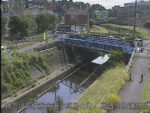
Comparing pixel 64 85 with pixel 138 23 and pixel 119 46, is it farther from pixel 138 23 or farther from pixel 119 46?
pixel 138 23

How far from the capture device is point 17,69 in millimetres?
25859

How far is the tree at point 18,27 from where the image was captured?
38287 millimetres

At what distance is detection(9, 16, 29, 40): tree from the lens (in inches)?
1507

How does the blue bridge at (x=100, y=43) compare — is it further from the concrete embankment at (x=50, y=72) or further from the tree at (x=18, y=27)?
the tree at (x=18, y=27)

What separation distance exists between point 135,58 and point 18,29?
75.3 ft

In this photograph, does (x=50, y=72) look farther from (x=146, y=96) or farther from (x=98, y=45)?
(x=146, y=96)

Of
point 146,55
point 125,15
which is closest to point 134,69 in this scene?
point 146,55

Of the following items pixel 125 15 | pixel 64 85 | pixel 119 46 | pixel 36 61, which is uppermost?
pixel 125 15

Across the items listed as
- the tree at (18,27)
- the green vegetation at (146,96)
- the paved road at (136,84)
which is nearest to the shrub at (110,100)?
the paved road at (136,84)

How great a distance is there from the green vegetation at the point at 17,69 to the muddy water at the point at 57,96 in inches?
72.7

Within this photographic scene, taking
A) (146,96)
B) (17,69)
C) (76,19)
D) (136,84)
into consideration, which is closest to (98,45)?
(17,69)

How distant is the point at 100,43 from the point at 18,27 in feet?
52.1

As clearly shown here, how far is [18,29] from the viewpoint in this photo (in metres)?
39.2

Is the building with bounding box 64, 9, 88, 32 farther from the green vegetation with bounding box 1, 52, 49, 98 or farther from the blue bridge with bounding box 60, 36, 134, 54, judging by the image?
the green vegetation with bounding box 1, 52, 49, 98
